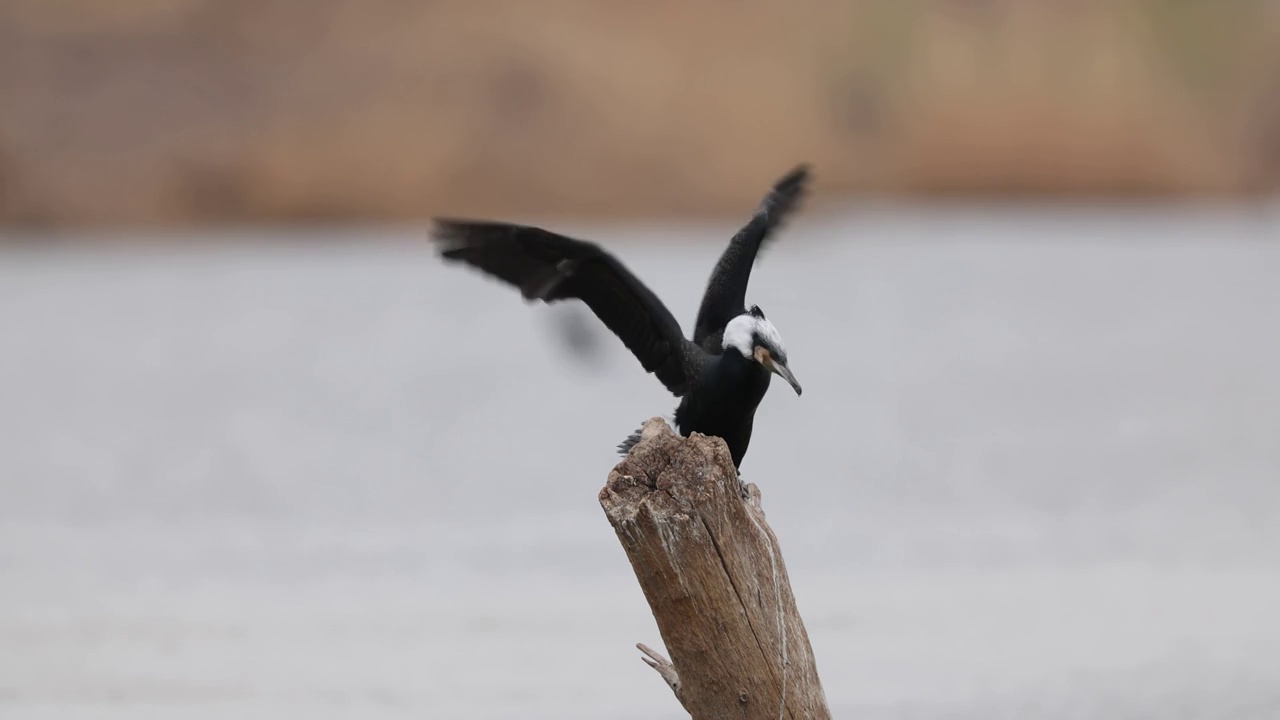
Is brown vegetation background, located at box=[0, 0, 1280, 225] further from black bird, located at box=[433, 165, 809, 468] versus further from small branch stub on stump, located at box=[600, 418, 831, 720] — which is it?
small branch stub on stump, located at box=[600, 418, 831, 720]

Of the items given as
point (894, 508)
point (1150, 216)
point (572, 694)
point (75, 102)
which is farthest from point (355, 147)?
point (572, 694)

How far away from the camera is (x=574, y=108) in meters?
33.1

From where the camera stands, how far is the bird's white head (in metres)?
5.97

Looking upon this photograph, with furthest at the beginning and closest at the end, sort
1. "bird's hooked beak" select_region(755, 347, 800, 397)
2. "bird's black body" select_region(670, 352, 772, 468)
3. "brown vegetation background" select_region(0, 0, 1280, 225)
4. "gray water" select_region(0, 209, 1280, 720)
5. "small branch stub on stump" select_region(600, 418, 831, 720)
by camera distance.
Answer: "brown vegetation background" select_region(0, 0, 1280, 225) → "gray water" select_region(0, 209, 1280, 720) → "bird's black body" select_region(670, 352, 772, 468) → "bird's hooked beak" select_region(755, 347, 800, 397) → "small branch stub on stump" select_region(600, 418, 831, 720)

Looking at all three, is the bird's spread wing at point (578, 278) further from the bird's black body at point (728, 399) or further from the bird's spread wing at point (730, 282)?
the bird's black body at point (728, 399)

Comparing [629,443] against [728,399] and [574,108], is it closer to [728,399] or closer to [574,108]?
[728,399]

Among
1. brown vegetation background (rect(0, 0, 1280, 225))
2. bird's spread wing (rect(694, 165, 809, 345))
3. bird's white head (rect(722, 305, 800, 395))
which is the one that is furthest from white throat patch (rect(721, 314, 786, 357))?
brown vegetation background (rect(0, 0, 1280, 225))

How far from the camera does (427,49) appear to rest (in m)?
33.3

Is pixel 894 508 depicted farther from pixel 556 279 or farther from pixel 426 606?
pixel 556 279

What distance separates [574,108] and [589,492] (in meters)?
19.1

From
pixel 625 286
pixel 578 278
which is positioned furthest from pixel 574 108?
pixel 625 286

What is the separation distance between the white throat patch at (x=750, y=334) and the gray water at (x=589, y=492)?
3.08 metres

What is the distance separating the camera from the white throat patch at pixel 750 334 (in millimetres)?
6016

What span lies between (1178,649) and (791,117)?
80.5 feet
